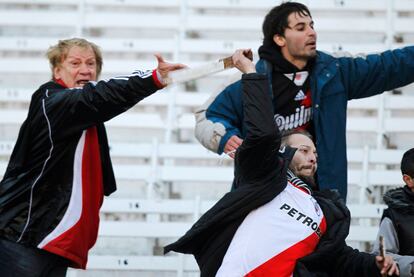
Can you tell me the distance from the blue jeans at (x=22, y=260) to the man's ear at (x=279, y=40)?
120cm

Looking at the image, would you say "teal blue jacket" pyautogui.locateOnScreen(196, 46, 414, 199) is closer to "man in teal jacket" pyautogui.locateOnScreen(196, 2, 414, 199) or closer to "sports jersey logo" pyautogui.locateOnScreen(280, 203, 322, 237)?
"man in teal jacket" pyautogui.locateOnScreen(196, 2, 414, 199)

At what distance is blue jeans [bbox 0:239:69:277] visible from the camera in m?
3.05

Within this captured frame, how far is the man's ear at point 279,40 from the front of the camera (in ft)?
11.7

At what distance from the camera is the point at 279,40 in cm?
358

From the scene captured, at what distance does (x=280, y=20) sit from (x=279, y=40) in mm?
79

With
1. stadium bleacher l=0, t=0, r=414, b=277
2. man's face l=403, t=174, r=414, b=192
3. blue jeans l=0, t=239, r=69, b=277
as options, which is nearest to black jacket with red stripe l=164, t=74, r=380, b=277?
blue jeans l=0, t=239, r=69, b=277

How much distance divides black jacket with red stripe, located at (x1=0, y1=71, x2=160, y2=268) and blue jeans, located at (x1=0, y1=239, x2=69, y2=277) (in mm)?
26

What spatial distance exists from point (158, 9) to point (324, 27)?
1.41 meters

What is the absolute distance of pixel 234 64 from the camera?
284cm

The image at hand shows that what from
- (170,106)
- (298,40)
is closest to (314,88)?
(298,40)

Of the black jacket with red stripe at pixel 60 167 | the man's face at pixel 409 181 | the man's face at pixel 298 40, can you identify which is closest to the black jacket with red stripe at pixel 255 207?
the black jacket with red stripe at pixel 60 167

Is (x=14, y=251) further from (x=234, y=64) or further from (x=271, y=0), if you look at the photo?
(x=271, y=0)

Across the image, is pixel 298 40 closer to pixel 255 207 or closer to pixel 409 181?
pixel 409 181

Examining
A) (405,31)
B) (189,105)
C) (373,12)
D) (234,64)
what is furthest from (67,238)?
(373,12)
